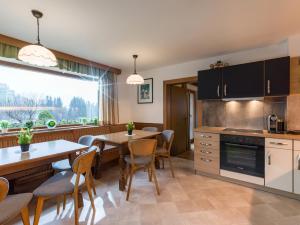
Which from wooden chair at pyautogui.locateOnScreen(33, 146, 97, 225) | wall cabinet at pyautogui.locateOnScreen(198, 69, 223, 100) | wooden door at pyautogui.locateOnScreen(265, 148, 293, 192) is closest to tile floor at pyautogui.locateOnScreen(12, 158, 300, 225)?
wooden door at pyautogui.locateOnScreen(265, 148, 293, 192)

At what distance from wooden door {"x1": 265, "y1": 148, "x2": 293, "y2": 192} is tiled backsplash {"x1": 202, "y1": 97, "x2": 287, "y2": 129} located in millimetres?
721

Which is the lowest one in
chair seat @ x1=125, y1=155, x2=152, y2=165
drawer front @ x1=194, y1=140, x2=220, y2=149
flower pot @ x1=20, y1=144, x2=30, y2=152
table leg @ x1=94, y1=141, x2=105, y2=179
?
table leg @ x1=94, y1=141, x2=105, y2=179

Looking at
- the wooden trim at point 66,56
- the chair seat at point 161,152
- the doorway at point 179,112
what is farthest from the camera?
the doorway at point 179,112

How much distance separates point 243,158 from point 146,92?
9.47 feet

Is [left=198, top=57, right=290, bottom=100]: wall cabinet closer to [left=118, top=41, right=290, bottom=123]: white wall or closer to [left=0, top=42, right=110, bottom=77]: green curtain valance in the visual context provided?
[left=118, top=41, right=290, bottom=123]: white wall

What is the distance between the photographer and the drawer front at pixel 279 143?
2.22 m

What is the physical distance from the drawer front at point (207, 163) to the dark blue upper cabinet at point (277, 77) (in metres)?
1.42

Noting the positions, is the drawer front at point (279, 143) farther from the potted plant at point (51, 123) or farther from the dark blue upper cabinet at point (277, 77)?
the potted plant at point (51, 123)

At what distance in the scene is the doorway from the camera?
4.19 metres

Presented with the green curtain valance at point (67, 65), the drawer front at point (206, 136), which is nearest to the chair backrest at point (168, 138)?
the drawer front at point (206, 136)

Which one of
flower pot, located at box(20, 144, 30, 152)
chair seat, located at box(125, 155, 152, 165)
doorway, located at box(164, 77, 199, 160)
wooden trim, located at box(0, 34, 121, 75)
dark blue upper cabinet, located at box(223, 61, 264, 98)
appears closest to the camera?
flower pot, located at box(20, 144, 30, 152)

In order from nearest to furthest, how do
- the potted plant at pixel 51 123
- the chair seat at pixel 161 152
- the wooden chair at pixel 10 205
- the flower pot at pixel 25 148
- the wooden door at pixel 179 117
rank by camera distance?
1. the wooden chair at pixel 10 205
2. the flower pot at pixel 25 148
3. the chair seat at pixel 161 152
4. the potted plant at pixel 51 123
5. the wooden door at pixel 179 117

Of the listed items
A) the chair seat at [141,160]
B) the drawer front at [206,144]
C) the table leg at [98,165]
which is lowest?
the table leg at [98,165]

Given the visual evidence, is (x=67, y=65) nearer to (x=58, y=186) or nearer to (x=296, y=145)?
(x=58, y=186)
